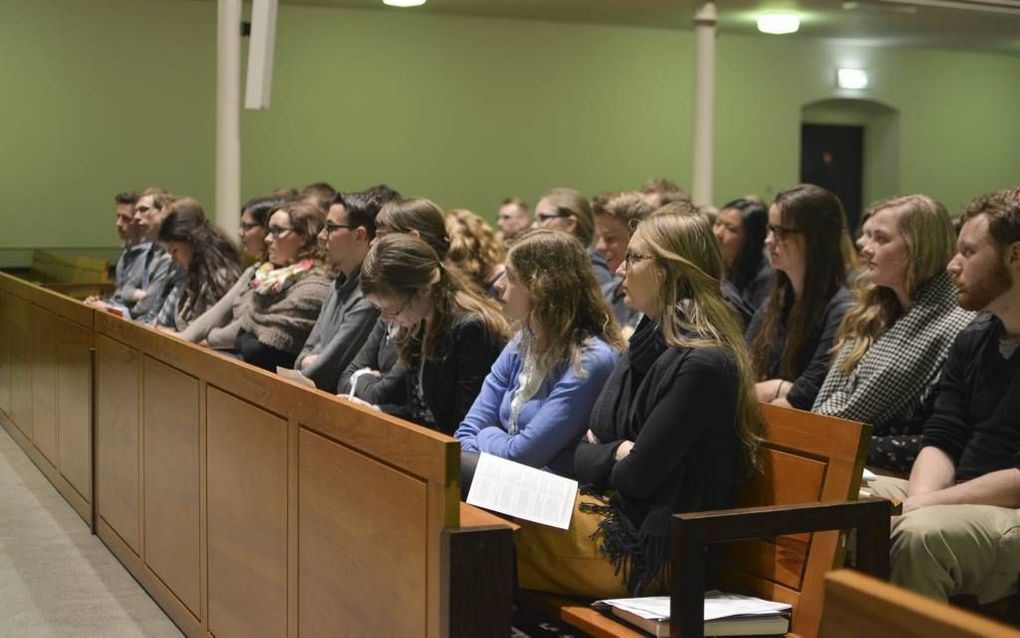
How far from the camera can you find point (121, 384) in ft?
15.0

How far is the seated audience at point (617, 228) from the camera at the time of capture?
5.07m

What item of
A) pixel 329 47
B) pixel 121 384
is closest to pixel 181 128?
pixel 329 47

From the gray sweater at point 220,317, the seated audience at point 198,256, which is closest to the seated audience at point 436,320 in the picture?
the gray sweater at point 220,317

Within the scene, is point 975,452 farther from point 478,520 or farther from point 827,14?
point 827,14

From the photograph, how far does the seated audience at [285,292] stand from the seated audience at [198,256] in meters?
0.90

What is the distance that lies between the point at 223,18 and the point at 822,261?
15.9ft

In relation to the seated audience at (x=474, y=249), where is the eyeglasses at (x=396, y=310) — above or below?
below

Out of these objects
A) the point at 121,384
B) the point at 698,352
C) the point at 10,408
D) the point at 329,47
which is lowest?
the point at 10,408

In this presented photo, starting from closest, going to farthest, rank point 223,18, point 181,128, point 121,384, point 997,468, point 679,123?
point 997,468
point 121,384
point 223,18
point 181,128
point 679,123

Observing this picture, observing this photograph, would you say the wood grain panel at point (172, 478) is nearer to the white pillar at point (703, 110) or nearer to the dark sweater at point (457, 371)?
the dark sweater at point (457, 371)

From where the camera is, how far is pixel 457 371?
3.74 metres

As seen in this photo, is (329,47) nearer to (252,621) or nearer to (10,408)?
(10,408)

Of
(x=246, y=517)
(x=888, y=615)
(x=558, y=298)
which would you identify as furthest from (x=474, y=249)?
(x=888, y=615)

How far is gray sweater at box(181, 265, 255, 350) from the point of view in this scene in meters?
5.67
